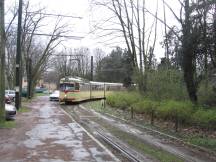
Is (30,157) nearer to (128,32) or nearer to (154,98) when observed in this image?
(154,98)

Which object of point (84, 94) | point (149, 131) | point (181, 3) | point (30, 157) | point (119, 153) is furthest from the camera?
point (84, 94)

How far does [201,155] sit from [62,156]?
3944 mm

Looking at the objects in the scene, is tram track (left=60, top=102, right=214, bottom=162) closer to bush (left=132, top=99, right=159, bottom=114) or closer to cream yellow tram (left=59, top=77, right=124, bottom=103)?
bush (left=132, top=99, right=159, bottom=114)

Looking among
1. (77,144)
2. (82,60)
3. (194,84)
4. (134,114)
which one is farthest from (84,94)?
(82,60)

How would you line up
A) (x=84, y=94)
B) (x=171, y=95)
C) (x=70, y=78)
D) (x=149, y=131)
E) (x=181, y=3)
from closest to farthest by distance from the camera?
(x=149, y=131) → (x=181, y=3) → (x=171, y=95) → (x=70, y=78) → (x=84, y=94)

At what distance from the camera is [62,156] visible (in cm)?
1334

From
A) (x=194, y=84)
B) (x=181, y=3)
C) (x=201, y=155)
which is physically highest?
(x=181, y=3)

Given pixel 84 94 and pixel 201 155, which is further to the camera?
pixel 84 94

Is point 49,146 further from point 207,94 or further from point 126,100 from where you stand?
point 126,100

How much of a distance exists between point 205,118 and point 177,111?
9.97 ft

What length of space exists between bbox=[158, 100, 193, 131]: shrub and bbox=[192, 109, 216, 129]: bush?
83cm

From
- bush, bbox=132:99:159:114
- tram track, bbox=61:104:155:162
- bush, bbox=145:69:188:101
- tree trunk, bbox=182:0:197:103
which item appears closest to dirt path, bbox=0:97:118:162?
tram track, bbox=61:104:155:162

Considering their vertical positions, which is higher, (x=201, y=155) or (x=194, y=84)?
(x=194, y=84)

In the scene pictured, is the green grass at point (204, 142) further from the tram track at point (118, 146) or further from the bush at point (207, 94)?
the bush at point (207, 94)
